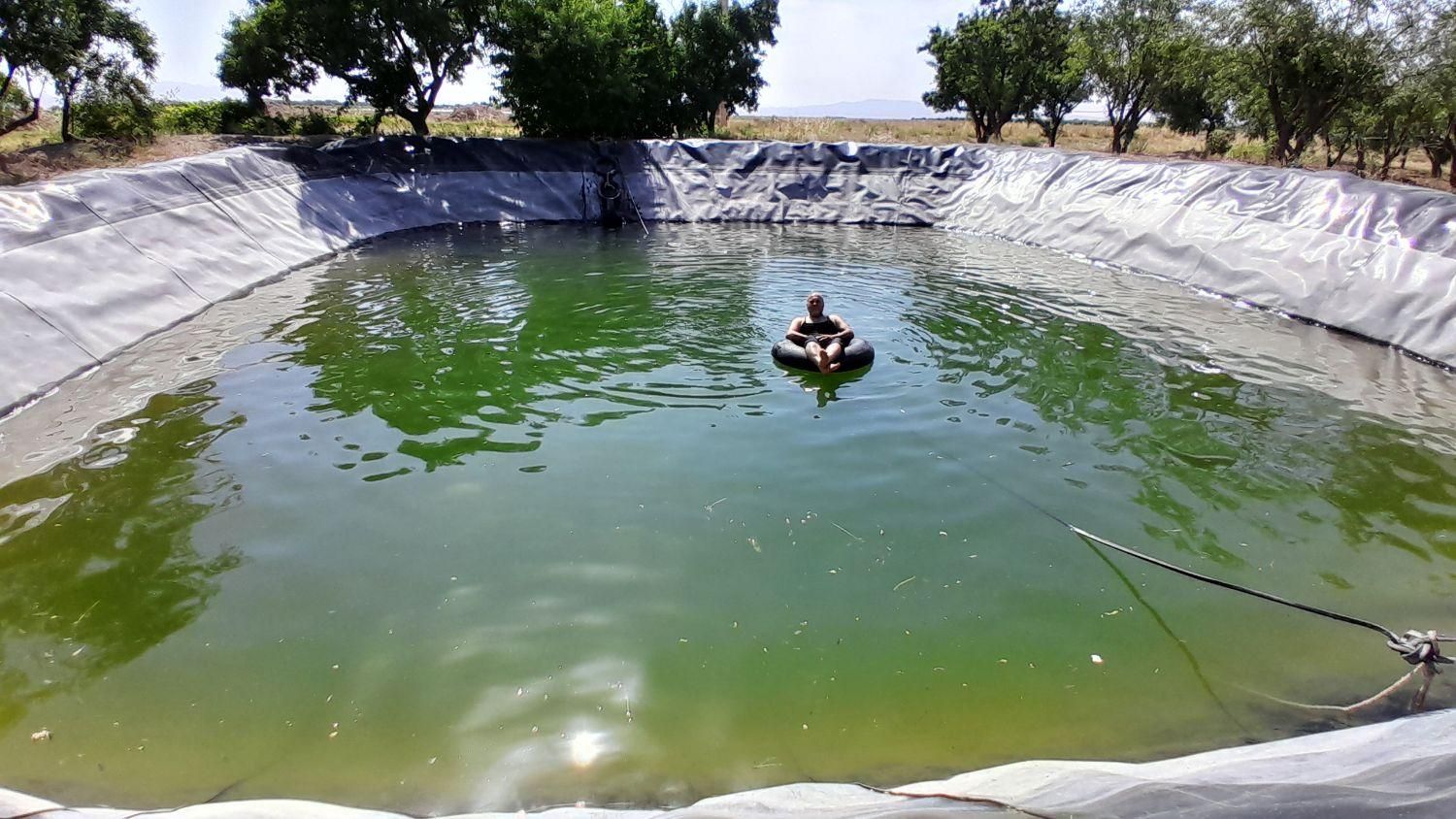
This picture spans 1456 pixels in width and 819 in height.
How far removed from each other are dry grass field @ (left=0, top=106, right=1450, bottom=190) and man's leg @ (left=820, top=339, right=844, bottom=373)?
51.9 feet

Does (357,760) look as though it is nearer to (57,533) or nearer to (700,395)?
(57,533)

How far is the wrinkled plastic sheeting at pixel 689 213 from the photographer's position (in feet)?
34.9

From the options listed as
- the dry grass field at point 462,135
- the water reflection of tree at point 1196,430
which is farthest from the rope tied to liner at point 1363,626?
the dry grass field at point 462,135

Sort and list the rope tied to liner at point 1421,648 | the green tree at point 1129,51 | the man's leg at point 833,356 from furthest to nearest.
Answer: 1. the green tree at point 1129,51
2. the man's leg at point 833,356
3. the rope tied to liner at point 1421,648

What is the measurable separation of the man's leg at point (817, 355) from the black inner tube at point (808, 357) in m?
0.05

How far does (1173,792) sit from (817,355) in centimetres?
663

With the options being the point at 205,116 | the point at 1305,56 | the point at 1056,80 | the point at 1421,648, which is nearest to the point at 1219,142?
the point at 1056,80

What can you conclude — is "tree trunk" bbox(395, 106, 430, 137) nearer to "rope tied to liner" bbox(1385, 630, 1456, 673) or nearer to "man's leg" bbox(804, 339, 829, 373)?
"man's leg" bbox(804, 339, 829, 373)

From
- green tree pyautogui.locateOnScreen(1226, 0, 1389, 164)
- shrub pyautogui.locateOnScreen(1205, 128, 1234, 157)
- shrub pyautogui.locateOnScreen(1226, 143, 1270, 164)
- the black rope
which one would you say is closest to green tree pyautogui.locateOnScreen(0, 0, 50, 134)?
the black rope

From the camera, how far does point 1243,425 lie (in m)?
8.10

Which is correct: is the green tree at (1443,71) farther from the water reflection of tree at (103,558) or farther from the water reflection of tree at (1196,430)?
the water reflection of tree at (103,558)

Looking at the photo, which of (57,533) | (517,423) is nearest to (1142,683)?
(517,423)

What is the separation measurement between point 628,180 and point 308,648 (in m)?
20.4

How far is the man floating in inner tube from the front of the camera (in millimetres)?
9180
